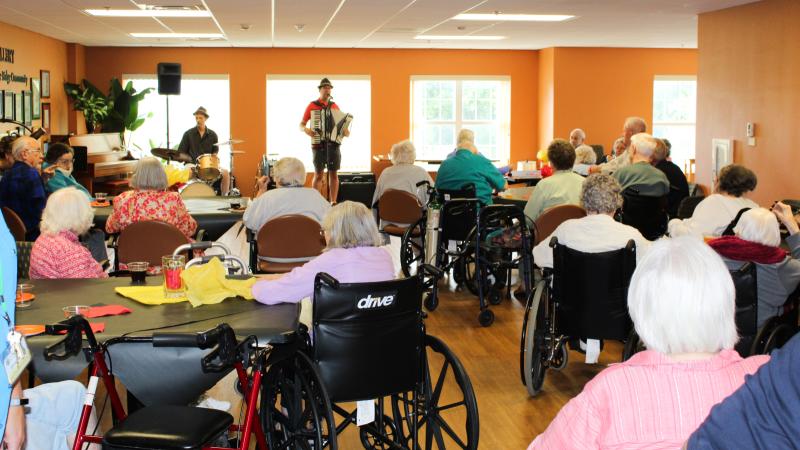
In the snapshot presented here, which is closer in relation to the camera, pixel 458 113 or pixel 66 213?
pixel 66 213

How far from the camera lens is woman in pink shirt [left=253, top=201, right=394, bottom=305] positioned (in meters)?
3.69

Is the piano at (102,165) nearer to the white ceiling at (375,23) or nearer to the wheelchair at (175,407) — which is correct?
the white ceiling at (375,23)

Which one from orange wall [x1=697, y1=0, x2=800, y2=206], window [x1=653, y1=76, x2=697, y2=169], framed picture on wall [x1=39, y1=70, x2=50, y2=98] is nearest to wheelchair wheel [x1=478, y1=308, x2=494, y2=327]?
orange wall [x1=697, y1=0, x2=800, y2=206]

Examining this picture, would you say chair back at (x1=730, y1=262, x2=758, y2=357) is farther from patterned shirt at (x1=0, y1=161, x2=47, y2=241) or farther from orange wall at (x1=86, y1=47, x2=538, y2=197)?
orange wall at (x1=86, y1=47, x2=538, y2=197)

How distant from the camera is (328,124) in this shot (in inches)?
523

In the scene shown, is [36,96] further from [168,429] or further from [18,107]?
[168,429]

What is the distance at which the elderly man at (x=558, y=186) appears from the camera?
704cm

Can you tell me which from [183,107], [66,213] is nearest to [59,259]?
[66,213]

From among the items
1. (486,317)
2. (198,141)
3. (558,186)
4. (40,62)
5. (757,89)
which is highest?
(40,62)

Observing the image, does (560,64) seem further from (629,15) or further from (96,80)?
(96,80)

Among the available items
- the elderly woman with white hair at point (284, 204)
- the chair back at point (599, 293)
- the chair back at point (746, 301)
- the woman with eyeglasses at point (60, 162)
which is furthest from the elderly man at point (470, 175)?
the chair back at point (746, 301)

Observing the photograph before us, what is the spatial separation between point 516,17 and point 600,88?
4.99 metres

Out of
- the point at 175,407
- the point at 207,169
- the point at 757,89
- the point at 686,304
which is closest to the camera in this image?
the point at 686,304

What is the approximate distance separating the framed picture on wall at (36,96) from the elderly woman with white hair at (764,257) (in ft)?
35.2
